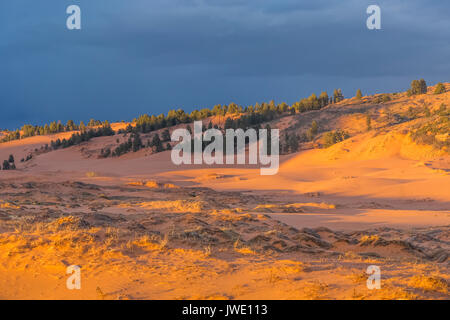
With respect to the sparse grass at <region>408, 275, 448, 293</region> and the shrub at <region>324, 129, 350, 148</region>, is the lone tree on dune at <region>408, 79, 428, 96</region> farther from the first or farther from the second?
the sparse grass at <region>408, 275, 448, 293</region>

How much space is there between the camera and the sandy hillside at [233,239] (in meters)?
5.49

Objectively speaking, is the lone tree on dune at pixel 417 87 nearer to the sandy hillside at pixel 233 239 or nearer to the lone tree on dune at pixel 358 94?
the lone tree on dune at pixel 358 94

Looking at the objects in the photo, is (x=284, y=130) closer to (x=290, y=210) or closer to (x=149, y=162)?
(x=149, y=162)

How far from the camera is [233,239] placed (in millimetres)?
8664

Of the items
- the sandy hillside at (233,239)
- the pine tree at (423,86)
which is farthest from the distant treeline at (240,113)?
the sandy hillside at (233,239)

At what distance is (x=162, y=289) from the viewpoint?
545 cm

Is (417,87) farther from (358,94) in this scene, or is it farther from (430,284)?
(430,284)

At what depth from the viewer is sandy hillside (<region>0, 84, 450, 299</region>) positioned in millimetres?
5488

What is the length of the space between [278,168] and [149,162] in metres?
11.3

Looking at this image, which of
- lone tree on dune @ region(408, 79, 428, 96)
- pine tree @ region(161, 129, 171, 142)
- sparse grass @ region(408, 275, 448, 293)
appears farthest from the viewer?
lone tree on dune @ region(408, 79, 428, 96)

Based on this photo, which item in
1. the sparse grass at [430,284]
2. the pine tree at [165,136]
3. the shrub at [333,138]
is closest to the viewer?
the sparse grass at [430,284]

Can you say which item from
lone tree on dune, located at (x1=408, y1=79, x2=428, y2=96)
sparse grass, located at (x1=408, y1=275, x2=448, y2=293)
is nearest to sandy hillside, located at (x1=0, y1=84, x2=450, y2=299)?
sparse grass, located at (x1=408, y1=275, x2=448, y2=293)

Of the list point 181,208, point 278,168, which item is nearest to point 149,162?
point 278,168

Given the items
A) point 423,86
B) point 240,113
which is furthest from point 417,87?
point 240,113
